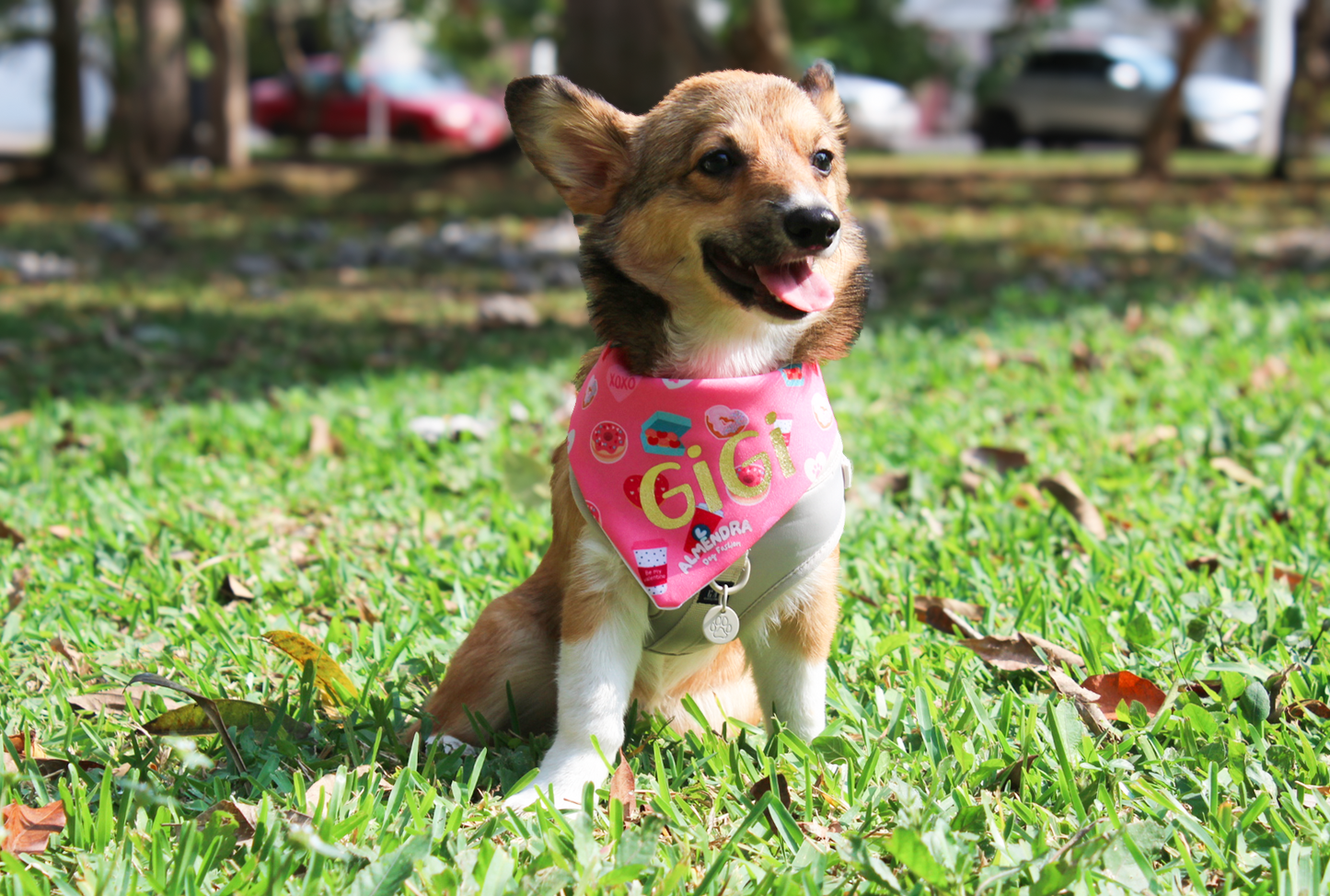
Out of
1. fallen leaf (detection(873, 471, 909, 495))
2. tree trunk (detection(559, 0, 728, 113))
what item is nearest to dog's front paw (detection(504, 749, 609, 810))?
fallen leaf (detection(873, 471, 909, 495))

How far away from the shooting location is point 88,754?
2.51 meters

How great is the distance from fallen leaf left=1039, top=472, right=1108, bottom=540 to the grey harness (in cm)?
158

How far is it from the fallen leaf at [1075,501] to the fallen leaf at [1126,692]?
1117 mm

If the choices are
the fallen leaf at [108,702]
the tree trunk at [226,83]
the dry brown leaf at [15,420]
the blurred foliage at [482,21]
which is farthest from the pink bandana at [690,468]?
the blurred foliage at [482,21]

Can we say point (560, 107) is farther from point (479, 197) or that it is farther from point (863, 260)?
point (479, 197)

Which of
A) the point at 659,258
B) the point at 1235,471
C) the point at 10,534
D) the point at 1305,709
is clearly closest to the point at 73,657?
the point at 10,534

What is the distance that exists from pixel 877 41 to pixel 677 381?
17.6 metres

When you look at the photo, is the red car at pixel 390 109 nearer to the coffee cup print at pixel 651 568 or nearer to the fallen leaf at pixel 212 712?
the fallen leaf at pixel 212 712

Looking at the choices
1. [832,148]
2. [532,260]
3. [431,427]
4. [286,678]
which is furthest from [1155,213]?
[286,678]

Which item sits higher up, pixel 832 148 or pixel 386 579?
pixel 832 148

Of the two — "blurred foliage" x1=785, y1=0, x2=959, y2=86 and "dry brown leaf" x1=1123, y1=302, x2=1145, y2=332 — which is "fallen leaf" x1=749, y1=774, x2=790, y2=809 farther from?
"blurred foliage" x1=785, y1=0, x2=959, y2=86

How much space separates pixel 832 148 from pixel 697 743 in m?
1.39

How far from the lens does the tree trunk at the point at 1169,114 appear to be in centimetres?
1623

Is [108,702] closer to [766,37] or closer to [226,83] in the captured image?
[766,37]
